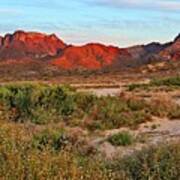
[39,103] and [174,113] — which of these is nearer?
[174,113]

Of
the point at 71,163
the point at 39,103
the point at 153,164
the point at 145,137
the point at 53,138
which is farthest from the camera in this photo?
the point at 39,103

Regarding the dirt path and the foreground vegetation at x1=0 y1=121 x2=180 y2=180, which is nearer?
the foreground vegetation at x1=0 y1=121 x2=180 y2=180

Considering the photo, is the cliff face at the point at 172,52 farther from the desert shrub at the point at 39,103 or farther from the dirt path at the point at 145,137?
the dirt path at the point at 145,137

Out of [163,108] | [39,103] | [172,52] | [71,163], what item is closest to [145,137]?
[163,108]

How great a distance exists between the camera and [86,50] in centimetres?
19538

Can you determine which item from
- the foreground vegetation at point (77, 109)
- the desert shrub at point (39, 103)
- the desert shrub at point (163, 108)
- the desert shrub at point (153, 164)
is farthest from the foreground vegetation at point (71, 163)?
the desert shrub at point (163, 108)

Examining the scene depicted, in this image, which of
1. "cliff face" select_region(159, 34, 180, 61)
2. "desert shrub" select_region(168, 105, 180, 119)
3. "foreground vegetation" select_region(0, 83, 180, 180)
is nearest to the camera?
"foreground vegetation" select_region(0, 83, 180, 180)

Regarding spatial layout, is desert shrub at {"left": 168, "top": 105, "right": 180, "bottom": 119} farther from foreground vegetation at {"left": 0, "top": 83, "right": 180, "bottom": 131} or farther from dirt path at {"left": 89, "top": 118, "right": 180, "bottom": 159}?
dirt path at {"left": 89, "top": 118, "right": 180, "bottom": 159}

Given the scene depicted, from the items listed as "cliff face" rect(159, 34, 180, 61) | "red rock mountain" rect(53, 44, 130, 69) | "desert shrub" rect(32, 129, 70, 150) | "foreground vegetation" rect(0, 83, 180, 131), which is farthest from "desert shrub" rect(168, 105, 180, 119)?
"red rock mountain" rect(53, 44, 130, 69)

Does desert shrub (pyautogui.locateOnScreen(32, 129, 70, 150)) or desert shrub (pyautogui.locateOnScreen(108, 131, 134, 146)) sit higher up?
desert shrub (pyautogui.locateOnScreen(32, 129, 70, 150))

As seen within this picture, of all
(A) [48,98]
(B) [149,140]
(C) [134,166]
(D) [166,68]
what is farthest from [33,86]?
(D) [166,68]

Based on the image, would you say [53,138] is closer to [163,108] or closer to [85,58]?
[163,108]

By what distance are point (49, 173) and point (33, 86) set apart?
20369 millimetres

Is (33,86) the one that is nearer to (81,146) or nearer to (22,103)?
(22,103)
